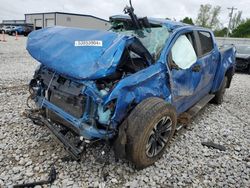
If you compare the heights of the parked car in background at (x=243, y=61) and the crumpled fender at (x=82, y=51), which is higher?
the crumpled fender at (x=82, y=51)

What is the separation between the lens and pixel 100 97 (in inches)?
99.6

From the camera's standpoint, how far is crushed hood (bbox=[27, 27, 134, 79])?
8.46 feet

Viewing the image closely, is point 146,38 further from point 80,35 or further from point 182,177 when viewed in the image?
point 182,177

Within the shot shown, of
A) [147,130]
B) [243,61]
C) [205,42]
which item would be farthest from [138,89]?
[243,61]

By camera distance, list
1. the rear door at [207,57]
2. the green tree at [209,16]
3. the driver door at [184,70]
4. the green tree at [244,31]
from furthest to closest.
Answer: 1. the green tree at [209,16]
2. the green tree at [244,31]
3. the rear door at [207,57]
4. the driver door at [184,70]

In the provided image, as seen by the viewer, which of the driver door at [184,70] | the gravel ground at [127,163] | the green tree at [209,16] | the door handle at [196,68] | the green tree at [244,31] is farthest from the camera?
the green tree at [209,16]

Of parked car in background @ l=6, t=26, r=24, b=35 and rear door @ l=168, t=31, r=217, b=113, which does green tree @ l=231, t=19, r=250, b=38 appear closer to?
parked car in background @ l=6, t=26, r=24, b=35

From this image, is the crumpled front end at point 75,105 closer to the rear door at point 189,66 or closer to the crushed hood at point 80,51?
the crushed hood at point 80,51

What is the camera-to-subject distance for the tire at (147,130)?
2.60 meters

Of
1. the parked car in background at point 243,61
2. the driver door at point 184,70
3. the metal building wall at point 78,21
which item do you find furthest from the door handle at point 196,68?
the metal building wall at point 78,21

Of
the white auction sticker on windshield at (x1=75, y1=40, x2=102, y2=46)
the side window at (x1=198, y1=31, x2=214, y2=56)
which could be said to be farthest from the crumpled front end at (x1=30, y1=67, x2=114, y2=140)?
the side window at (x1=198, y1=31, x2=214, y2=56)

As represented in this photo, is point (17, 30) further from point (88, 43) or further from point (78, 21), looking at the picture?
point (88, 43)

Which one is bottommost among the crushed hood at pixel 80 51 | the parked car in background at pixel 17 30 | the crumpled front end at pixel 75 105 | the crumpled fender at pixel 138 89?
the parked car in background at pixel 17 30

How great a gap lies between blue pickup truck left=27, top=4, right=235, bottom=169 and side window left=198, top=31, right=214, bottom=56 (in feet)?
1.94
